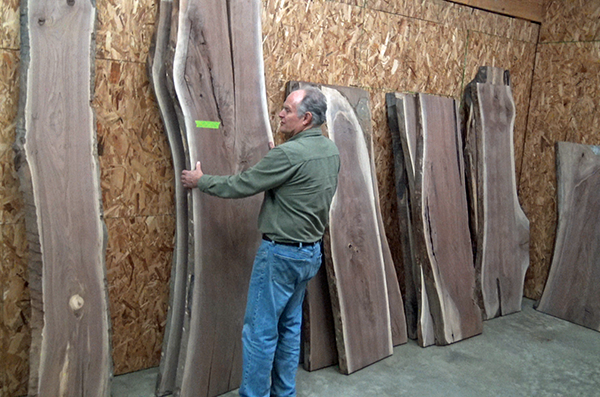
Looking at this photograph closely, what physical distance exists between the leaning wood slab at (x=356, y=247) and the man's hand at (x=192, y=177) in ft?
2.81

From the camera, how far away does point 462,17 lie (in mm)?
3908

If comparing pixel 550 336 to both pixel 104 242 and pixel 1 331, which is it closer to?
pixel 104 242

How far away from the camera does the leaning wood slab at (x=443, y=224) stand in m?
3.51

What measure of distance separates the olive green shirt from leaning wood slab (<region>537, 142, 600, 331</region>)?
2639 mm

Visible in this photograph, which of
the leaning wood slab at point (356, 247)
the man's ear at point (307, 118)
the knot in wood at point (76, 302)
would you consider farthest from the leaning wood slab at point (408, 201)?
the knot in wood at point (76, 302)

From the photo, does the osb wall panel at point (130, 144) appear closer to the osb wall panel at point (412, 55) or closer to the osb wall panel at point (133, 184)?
the osb wall panel at point (133, 184)

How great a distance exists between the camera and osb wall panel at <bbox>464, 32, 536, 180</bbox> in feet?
13.3

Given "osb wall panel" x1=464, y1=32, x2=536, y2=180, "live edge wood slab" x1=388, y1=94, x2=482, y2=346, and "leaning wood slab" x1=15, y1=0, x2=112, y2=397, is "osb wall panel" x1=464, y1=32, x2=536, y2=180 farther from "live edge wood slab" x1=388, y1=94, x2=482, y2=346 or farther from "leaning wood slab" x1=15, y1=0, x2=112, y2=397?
"leaning wood slab" x1=15, y1=0, x2=112, y2=397

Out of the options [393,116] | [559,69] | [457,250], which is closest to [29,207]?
[393,116]

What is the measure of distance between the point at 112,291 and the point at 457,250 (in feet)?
7.61

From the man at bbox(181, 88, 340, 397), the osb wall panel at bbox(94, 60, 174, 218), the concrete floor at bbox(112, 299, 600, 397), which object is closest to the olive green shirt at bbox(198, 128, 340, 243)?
the man at bbox(181, 88, 340, 397)

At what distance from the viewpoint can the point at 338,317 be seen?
3.06 metres

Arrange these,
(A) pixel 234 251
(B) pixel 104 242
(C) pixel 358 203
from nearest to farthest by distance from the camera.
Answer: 1. (B) pixel 104 242
2. (A) pixel 234 251
3. (C) pixel 358 203

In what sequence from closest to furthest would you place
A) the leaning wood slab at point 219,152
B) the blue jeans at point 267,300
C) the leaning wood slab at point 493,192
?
the blue jeans at point 267,300, the leaning wood slab at point 219,152, the leaning wood slab at point 493,192
